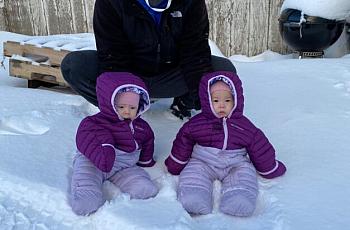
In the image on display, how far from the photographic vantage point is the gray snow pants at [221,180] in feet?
5.62

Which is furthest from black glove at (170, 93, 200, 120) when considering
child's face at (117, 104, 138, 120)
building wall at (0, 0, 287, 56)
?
building wall at (0, 0, 287, 56)

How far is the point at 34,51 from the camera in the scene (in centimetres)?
341

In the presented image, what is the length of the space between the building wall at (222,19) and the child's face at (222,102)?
92.6 inches

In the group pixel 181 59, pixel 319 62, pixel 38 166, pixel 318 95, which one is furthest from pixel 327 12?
pixel 38 166

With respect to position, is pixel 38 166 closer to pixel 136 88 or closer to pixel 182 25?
pixel 136 88

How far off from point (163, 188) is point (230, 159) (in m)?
0.29

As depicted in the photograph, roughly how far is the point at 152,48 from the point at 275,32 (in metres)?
2.15

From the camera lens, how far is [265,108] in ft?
8.79

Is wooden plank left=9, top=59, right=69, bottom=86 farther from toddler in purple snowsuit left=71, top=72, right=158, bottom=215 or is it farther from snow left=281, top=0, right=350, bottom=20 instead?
snow left=281, top=0, right=350, bottom=20

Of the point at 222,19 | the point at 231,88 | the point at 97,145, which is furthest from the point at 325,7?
the point at 97,145

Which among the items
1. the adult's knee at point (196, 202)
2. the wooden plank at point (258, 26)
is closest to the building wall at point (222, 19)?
the wooden plank at point (258, 26)

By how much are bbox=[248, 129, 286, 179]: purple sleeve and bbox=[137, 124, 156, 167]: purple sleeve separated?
0.41m

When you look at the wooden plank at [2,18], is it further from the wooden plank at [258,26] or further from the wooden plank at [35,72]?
the wooden plank at [258,26]

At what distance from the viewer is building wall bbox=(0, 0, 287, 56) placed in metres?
4.12
